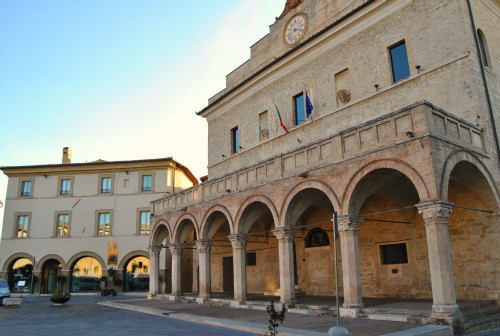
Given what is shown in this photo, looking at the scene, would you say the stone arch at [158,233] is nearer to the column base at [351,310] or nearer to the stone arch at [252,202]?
the stone arch at [252,202]

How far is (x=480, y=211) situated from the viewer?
13680 millimetres

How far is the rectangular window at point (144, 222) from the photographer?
32.6m

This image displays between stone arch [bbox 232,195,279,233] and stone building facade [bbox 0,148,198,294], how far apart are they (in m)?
16.2

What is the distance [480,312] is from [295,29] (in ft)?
51.0

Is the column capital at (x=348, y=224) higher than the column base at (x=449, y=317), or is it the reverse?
the column capital at (x=348, y=224)

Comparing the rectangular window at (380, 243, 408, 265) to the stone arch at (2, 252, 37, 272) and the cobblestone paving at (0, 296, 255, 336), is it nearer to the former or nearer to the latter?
the cobblestone paving at (0, 296, 255, 336)

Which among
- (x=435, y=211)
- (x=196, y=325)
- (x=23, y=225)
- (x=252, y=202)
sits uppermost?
(x=23, y=225)

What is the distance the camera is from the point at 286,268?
51.0 ft

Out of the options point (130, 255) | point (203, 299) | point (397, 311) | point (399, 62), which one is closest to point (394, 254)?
point (397, 311)

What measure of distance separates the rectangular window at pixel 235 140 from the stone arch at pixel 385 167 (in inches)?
463

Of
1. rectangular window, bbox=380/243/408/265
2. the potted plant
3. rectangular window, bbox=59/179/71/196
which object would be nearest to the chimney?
rectangular window, bbox=59/179/71/196

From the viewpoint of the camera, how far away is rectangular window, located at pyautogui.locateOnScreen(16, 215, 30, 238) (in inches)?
1324

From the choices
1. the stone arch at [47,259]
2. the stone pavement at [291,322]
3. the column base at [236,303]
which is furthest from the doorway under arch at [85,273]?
the column base at [236,303]

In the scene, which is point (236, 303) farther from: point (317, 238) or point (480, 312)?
point (480, 312)
